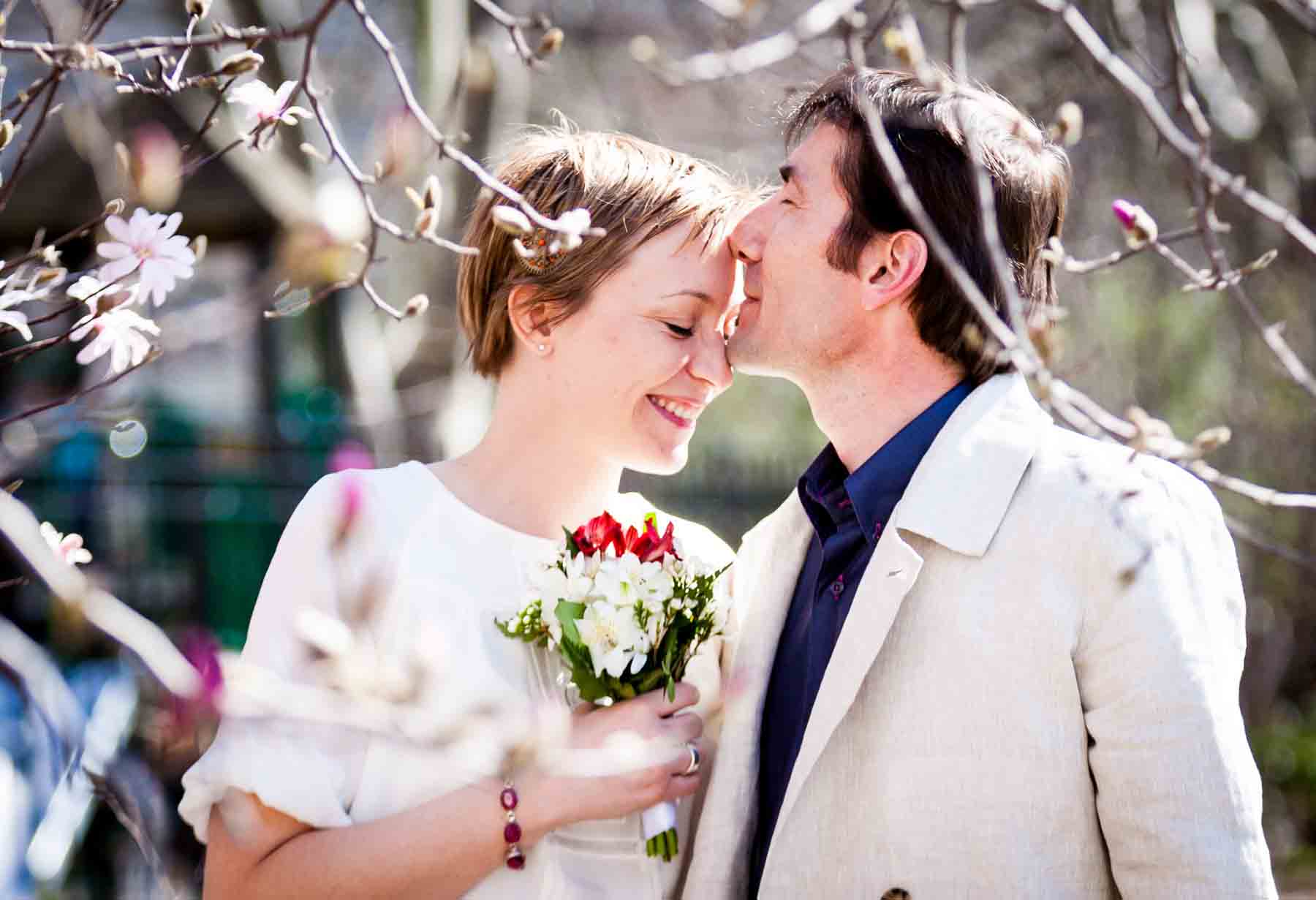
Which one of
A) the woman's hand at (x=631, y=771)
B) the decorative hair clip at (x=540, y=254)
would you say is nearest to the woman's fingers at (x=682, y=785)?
the woman's hand at (x=631, y=771)

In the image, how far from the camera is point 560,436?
8.45ft

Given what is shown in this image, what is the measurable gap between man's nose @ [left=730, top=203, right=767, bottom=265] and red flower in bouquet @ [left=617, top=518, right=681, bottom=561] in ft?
1.90

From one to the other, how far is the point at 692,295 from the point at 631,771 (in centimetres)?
89

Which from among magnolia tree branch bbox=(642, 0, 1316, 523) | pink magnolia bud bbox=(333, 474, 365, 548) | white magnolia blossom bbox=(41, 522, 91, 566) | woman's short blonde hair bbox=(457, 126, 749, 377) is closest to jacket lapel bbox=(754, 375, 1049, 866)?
woman's short blonde hair bbox=(457, 126, 749, 377)

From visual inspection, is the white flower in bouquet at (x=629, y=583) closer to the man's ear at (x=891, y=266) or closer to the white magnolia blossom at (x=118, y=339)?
the man's ear at (x=891, y=266)

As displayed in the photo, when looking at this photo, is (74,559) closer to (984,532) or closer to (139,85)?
(139,85)

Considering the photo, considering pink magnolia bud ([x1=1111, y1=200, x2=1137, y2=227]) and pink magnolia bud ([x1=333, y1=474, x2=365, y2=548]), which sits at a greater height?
pink magnolia bud ([x1=1111, y1=200, x2=1137, y2=227])

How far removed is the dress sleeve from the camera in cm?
218

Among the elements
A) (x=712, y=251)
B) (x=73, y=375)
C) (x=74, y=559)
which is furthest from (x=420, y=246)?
(x=74, y=559)

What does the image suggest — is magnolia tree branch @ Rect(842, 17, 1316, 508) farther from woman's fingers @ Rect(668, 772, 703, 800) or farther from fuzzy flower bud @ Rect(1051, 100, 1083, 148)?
woman's fingers @ Rect(668, 772, 703, 800)

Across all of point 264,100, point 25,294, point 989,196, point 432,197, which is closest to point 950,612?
point 989,196

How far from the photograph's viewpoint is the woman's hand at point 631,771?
222 centimetres

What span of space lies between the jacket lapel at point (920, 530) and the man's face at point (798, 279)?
31 centimetres

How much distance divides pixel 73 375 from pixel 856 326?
223 inches
